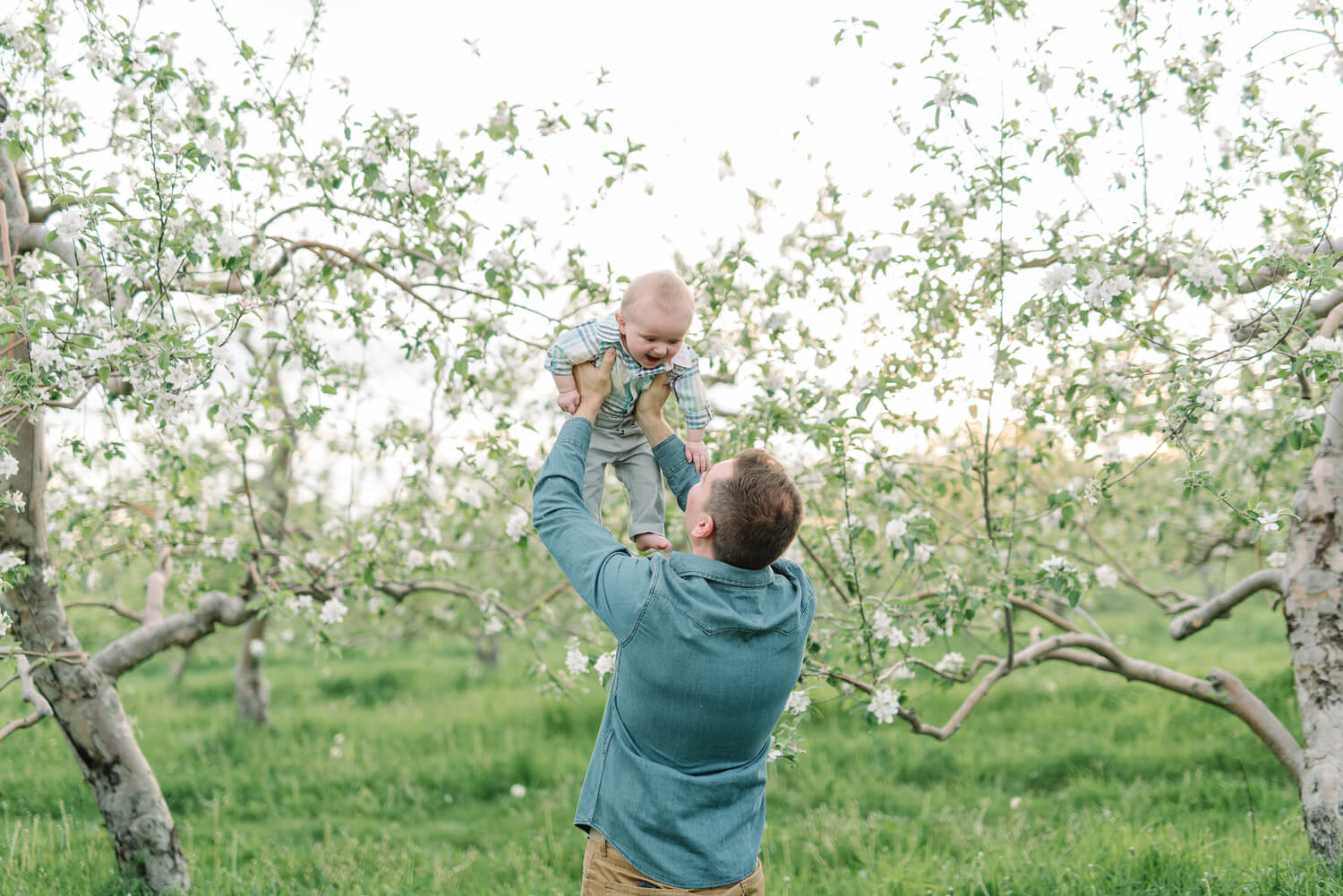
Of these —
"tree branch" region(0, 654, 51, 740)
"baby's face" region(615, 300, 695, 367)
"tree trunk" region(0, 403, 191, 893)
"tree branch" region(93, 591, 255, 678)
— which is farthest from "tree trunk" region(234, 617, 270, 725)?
"baby's face" region(615, 300, 695, 367)

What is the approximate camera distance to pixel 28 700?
443 cm

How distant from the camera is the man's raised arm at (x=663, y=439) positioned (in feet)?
9.51

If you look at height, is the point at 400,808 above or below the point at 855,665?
below

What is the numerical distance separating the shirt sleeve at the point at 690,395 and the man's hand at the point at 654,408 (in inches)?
1.7

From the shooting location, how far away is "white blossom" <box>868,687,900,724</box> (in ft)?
12.3

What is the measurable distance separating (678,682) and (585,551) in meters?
0.39

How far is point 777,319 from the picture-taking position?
4.46m

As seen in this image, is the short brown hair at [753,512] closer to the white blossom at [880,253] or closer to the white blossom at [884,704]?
the white blossom at [884,704]

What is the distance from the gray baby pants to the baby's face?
222 mm

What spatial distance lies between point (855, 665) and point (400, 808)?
384cm

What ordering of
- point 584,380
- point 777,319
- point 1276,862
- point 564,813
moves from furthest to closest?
point 564,813
point 777,319
point 1276,862
point 584,380

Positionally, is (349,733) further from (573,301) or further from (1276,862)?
(1276,862)

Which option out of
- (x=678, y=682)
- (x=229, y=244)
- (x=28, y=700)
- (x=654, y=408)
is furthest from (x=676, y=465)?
(x=28, y=700)

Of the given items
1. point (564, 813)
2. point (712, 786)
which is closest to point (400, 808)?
point (564, 813)
